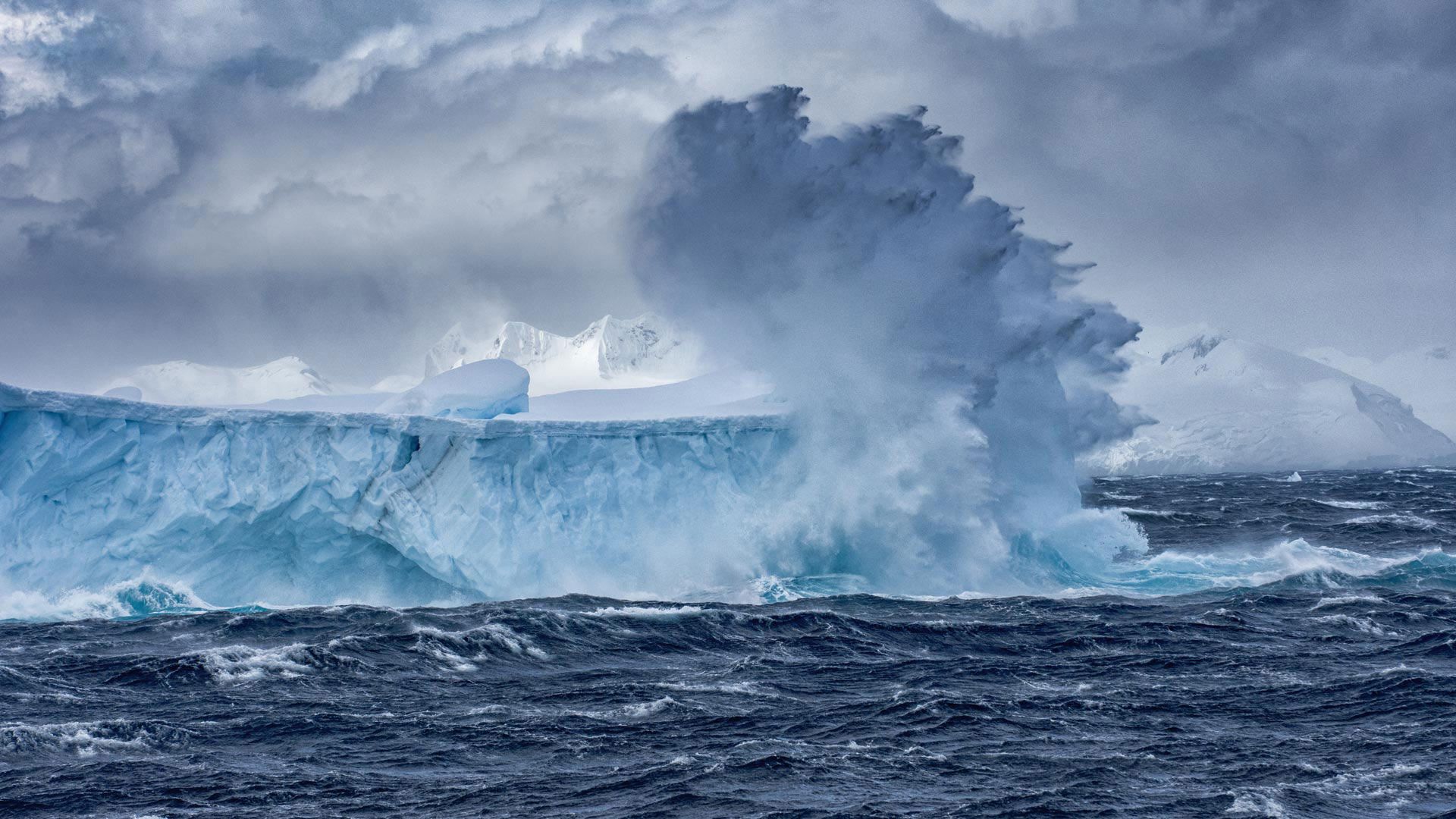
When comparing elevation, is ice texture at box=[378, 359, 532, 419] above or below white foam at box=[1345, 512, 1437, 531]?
above

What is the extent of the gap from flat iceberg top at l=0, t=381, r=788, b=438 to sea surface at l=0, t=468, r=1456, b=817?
3.15m

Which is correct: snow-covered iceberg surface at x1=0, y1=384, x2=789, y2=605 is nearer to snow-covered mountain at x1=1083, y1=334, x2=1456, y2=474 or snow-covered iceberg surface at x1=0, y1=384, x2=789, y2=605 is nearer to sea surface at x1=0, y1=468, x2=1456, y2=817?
sea surface at x1=0, y1=468, x2=1456, y2=817

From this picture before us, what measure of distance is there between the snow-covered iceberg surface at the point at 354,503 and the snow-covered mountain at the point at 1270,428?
7753cm

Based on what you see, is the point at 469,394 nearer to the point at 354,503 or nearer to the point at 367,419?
the point at 367,419

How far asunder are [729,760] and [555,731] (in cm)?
203

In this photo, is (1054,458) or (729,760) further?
(1054,458)

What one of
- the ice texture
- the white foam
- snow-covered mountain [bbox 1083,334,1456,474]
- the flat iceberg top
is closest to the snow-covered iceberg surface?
the flat iceberg top

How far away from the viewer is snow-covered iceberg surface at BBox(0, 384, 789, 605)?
66.0 feet

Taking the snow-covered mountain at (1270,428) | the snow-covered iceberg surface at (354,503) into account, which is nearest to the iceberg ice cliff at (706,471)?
the snow-covered iceberg surface at (354,503)

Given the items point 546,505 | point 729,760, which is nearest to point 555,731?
point 729,760

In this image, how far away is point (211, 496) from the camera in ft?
67.4

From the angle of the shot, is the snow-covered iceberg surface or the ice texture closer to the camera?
the snow-covered iceberg surface

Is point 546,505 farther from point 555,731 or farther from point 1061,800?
point 1061,800

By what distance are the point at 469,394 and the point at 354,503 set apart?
3.34 metres
